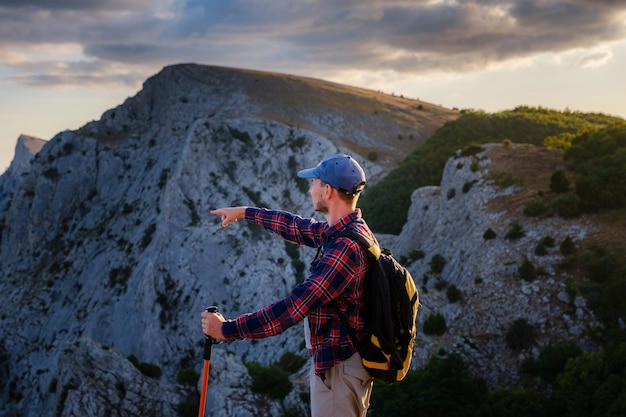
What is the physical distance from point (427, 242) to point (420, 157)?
21.8 metres

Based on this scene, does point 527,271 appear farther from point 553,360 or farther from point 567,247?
point 553,360

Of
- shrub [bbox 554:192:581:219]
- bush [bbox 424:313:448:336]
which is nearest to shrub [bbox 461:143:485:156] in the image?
shrub [bbox 554:192:581:219]

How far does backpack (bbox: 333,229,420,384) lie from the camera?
5922 mm

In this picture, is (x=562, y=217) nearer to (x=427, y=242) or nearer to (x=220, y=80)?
(x=427, y=242)

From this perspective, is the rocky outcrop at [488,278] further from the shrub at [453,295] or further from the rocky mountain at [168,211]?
the rocky mountain at [168,211]

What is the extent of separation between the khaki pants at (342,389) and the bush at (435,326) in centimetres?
2025

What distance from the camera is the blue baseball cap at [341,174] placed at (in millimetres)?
6227

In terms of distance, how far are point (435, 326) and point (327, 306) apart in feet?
68.2

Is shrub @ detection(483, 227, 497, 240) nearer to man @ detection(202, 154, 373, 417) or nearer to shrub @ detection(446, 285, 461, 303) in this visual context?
shrub @ detection(446, 285, 461, 303)

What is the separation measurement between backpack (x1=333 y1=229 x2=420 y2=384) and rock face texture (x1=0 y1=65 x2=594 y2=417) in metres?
17.3

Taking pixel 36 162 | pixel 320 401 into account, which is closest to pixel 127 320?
pixel 36 162

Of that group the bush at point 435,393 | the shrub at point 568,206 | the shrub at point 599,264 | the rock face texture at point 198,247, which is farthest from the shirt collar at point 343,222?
the shrub at point 568,206

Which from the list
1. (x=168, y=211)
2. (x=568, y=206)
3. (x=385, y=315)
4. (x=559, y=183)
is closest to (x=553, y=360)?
(x=568, y=206)

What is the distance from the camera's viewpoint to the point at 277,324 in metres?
5.73
